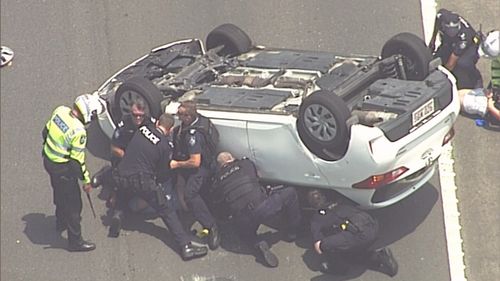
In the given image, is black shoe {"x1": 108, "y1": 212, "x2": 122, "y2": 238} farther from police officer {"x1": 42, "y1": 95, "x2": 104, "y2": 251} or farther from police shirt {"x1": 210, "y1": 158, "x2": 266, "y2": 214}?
police shirt {"x1": 210, "y1": 158, "x2": 266, "y2": 214}

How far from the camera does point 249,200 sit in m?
10.0

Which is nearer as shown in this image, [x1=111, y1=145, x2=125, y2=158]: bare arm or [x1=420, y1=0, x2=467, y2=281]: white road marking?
[x1=420, y1=0, x2=467, y2=281]: white road marking

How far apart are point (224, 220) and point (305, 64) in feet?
6.02

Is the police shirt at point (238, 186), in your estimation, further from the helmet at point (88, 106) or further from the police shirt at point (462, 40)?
the police shirt at point (462, 40)

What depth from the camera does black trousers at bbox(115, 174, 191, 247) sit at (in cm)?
1027

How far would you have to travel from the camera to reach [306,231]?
1051 cm

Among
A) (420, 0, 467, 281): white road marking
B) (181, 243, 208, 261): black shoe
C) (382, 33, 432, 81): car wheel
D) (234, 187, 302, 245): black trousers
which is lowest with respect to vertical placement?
(420, 0, 467, 281): white road marking

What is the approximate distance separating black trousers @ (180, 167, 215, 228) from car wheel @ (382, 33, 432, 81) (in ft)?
7.75

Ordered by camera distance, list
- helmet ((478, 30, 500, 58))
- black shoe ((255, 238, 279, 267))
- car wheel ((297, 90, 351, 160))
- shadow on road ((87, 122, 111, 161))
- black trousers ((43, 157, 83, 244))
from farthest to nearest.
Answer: helmet ((478, 30, 500, 58))
shadow on road ((87, 122, 111, 161))
black shoe ((255, 238, 279, 267))
black trousers ((43, 157, 83, 244))
car wheel ((297, 90, 351, 160))

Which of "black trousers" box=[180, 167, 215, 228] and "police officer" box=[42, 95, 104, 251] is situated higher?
"police officer" box=[42, 95, 104, 251]

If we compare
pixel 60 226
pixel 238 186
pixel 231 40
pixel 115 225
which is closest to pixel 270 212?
pixel 238 186

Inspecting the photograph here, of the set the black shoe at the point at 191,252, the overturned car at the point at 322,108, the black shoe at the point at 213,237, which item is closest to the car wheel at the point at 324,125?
the overturned car at the point at 322,108

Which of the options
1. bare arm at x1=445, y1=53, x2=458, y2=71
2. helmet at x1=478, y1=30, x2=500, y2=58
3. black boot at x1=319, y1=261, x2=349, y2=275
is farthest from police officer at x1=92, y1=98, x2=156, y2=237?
helmet at x1=478, y1=30, x2=500, y2=58

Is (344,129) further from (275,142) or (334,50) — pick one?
(334,50)
